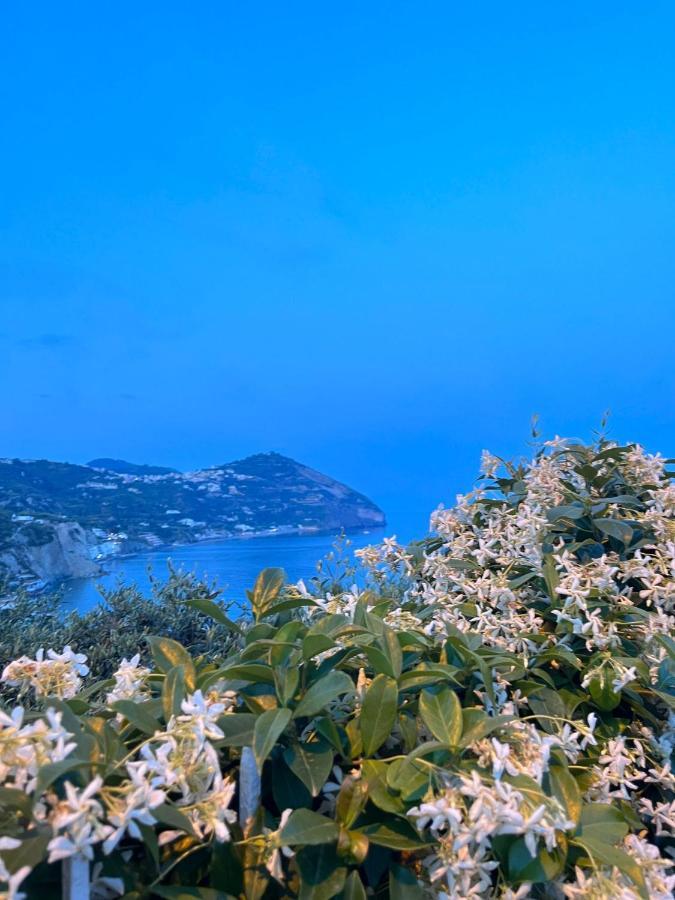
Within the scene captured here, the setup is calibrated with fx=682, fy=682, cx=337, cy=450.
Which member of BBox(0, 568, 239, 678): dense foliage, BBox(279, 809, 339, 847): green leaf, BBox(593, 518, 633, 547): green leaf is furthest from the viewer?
BBox(0, 568, 239, 678): dense foliage

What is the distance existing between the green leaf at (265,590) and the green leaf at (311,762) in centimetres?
32

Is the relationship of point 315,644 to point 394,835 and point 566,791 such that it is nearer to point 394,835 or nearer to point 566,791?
point 394,835

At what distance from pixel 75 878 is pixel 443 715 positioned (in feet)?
1.38

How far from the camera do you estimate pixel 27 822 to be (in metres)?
0.62

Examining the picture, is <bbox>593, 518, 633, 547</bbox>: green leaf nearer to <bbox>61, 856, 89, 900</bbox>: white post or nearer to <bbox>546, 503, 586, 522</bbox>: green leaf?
<bbox>546, 503, 586, 522</bbox>: green leaf

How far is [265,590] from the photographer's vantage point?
1133 millimetres

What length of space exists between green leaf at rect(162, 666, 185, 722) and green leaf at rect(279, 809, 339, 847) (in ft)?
0.58

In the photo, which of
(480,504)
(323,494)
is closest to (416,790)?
(480,504)

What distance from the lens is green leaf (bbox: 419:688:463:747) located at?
2.58 ft

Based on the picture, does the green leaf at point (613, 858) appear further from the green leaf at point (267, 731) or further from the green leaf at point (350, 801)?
the green leaf at point (267, 731)

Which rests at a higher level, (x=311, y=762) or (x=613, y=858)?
(x=311, y=762)

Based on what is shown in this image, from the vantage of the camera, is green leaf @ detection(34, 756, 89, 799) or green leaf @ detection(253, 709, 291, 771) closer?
green leaf @ detection(34, 756, 89, 799)

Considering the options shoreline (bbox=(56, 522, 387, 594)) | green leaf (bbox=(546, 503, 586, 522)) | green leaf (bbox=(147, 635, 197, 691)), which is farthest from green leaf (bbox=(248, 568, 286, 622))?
shoreline (bbox=(56, 522, 387, 594))

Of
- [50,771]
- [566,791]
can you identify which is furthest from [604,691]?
[50,771]
